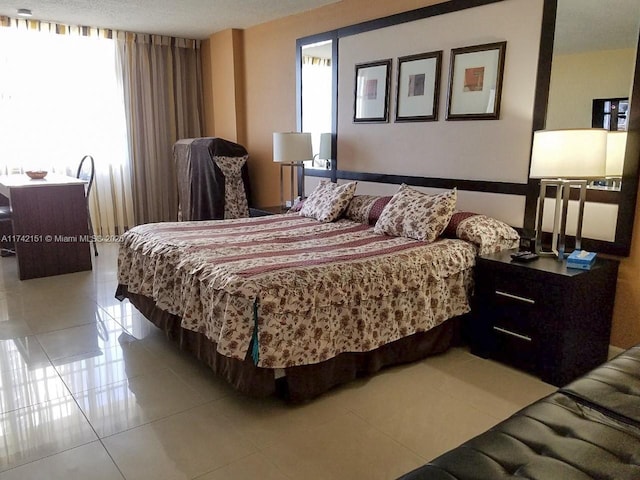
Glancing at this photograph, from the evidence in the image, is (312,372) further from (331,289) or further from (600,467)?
(600,467)

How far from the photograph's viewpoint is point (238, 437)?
205 centimetres

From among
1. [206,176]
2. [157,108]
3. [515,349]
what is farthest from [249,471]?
[157,108]

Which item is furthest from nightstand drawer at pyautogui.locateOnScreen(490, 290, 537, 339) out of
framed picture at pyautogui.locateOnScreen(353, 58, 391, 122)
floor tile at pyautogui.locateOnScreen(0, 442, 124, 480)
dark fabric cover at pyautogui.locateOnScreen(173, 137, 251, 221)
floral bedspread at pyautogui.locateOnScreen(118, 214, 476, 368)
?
dark fabric cover at pyautogui.locateOnScreen(173, 137, 251, 221)

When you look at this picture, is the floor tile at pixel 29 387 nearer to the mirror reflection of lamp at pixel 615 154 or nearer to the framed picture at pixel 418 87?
the framed picture at pixel 418 87

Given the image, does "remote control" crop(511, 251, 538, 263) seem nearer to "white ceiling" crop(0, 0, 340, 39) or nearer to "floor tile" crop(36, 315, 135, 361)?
"floor tile" crop(36, 315, 135, 361)

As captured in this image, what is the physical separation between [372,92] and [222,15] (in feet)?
6.49

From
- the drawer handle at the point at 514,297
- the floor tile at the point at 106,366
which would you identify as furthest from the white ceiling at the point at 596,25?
the floor tile at the point at 106,366

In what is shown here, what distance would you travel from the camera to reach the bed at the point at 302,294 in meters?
2.14

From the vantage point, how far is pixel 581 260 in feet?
8.05

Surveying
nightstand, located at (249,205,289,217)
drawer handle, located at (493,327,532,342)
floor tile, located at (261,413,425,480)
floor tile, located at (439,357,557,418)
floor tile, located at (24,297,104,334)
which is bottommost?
floor tile, located at (261,413,425,480)

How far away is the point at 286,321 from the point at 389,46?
257 centimetres

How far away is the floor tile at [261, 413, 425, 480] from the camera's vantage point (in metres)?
1.83

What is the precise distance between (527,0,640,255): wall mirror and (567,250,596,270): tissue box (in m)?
0.28

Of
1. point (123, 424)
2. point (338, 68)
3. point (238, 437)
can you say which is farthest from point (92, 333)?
point (338, 68)
